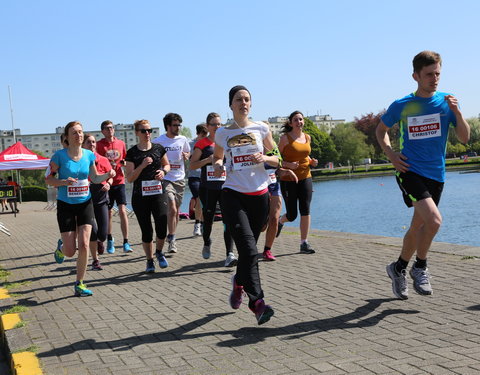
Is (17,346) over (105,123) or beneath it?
beneath

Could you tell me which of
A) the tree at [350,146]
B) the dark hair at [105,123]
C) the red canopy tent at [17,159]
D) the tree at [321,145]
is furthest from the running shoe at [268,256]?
the tree at [350,146]

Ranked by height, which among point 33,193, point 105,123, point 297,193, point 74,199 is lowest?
point 33,193

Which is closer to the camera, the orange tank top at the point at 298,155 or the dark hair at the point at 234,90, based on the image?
the dark hair at the point at 234,90

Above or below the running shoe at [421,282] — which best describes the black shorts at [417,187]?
above

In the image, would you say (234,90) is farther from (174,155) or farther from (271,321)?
(174,155)

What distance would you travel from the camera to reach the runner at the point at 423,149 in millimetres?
5547

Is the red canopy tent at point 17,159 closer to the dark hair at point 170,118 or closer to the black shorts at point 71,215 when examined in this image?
the dark hair at point 170,118

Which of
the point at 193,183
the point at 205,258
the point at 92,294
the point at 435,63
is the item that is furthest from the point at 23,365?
the point at 193,183

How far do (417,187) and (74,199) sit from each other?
12.2ft

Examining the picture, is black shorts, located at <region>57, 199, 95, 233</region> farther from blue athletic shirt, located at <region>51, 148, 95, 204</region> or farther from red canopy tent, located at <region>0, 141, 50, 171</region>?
red canopy tent, located at <region>0, 141, 50, 171</region>

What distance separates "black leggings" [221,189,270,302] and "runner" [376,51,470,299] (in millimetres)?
1295

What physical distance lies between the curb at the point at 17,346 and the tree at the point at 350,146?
4569 inches

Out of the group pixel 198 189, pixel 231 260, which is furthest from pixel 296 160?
pixel 198 189

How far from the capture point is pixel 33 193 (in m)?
57.1
